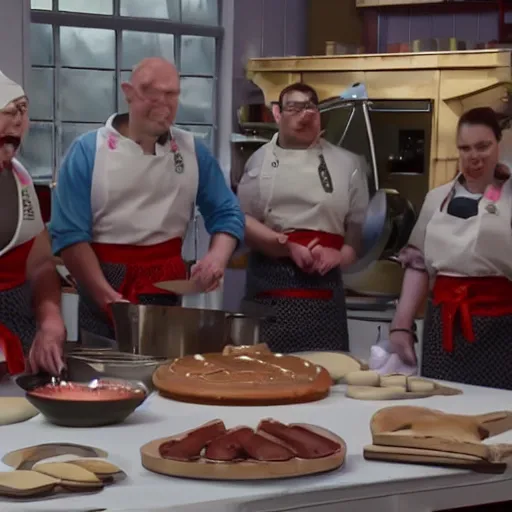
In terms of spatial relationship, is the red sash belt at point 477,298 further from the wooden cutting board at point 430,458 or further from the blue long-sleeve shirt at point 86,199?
the wooden cutting board at point 430,458

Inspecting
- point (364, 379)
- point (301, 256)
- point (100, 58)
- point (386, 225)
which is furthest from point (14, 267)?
point (100, 58)

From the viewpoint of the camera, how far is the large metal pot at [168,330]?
6.91 feet

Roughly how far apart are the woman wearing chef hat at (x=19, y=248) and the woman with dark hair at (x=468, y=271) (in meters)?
0.81

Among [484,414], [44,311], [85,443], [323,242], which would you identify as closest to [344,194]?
[323,242]

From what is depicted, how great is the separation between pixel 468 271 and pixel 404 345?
219 millimetres

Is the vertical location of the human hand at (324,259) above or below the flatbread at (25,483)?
above

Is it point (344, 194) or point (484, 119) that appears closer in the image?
point (484, 119)

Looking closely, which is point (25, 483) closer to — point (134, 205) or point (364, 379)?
point (364, 379)

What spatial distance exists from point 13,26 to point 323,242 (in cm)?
132

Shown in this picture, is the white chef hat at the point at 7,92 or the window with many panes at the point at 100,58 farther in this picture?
the window with many panes at the point at 100,58

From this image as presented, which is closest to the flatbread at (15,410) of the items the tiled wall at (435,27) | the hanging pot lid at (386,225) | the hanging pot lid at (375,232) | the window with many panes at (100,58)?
the hanging pot lid at (375,232)

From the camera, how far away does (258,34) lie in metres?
4.65

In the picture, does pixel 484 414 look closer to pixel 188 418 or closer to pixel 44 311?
pixel 188 418

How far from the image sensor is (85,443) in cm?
158
